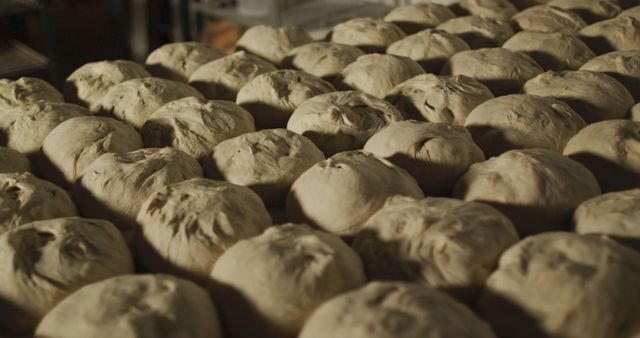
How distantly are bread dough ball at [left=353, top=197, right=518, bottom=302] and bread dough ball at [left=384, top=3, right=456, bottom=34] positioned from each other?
151 centimetres

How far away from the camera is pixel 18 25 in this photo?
379cm

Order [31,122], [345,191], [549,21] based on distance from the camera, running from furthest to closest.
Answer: [549,21], [31,122], [345,191]

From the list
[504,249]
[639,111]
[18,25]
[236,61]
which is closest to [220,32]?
[18,25]

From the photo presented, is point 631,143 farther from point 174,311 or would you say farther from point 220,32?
point 220,32

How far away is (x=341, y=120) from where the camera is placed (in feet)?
4.98

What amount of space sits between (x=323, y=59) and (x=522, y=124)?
2.53 feet

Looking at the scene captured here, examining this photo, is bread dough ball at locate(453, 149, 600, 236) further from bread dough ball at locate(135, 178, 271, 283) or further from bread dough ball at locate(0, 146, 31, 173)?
bread dough ball at locate(0, 146, 31, 173)

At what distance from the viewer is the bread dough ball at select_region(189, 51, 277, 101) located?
1898 mm

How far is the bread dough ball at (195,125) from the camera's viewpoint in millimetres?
1523

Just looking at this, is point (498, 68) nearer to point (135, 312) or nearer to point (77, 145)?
point (77, 145)

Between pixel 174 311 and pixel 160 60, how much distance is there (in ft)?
4.50

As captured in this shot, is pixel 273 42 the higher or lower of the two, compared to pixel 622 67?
lower

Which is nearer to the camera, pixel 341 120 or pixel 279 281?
pixel 279 281

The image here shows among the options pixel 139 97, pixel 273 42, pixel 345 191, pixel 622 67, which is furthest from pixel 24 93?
pixel 622 67
